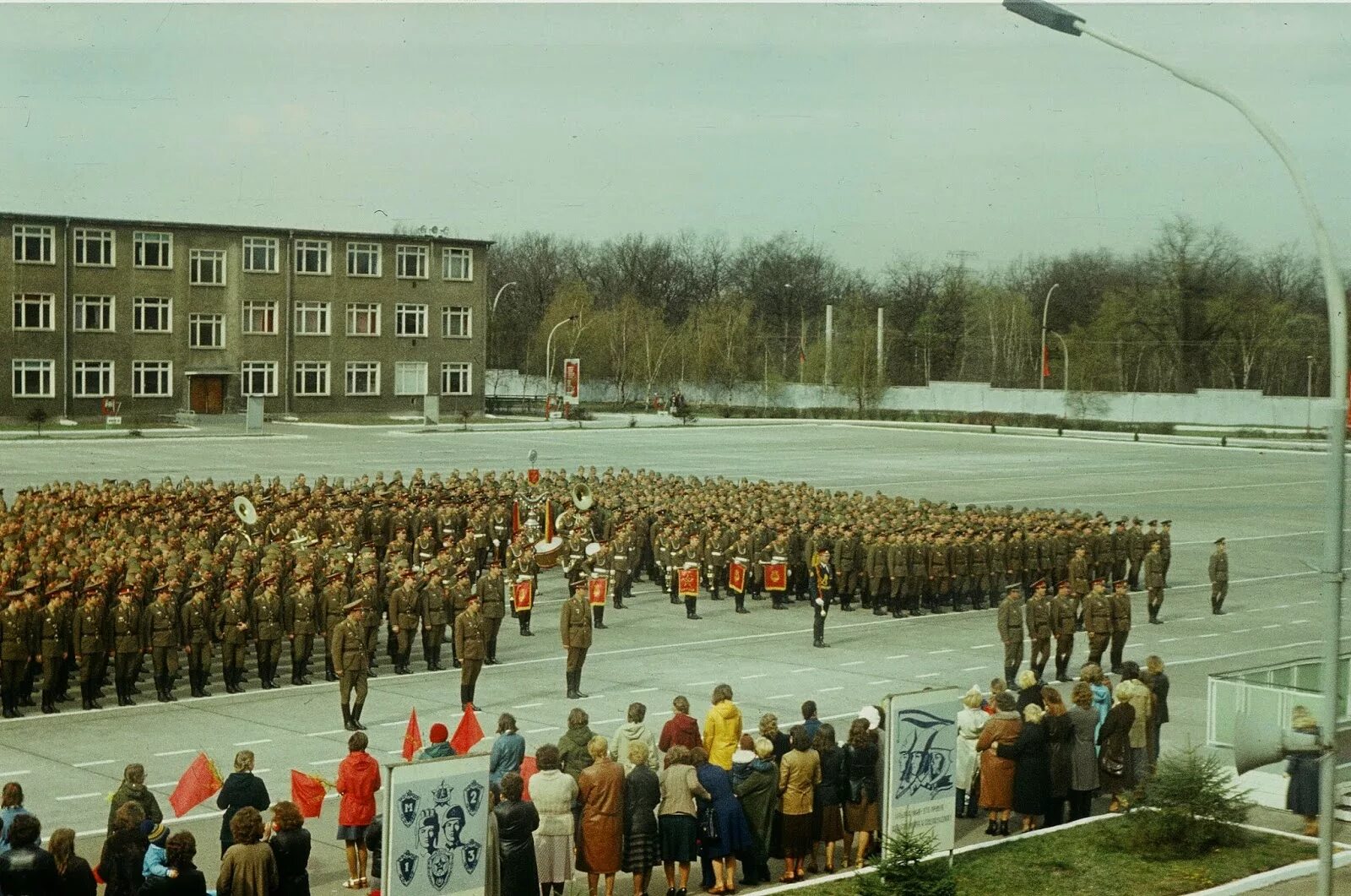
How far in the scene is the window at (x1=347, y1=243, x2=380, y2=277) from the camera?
8375cm

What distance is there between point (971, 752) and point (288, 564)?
39.5ft

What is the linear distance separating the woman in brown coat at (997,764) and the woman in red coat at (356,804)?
5417 mm

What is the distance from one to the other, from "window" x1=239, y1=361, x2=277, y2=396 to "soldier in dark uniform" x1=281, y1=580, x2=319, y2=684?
61.7m

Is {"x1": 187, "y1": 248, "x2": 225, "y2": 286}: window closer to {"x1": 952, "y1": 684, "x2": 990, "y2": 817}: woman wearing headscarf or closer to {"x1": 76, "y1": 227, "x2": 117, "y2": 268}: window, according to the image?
{"x1": 76, "y1": 227, "x2": 117, "y2": 268}: window

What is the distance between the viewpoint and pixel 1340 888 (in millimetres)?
11836

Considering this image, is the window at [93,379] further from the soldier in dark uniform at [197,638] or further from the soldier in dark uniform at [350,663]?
the soldier in dark uniform at [350,663]

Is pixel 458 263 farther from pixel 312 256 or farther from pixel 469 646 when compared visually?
pixel 469 646

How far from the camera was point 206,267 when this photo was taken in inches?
3093

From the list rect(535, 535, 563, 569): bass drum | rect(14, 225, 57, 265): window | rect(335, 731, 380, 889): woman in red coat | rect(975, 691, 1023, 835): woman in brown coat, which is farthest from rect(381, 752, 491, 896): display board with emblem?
rect(14, 225, 57, 265): window

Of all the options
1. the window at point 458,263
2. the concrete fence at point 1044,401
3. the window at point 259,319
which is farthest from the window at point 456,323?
the concrete fence at point 1044,401

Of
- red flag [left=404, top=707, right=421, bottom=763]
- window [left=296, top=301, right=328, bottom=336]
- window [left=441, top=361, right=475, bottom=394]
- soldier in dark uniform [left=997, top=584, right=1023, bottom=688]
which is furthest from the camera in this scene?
window [left=441, top=361, right=475, bottom=394]

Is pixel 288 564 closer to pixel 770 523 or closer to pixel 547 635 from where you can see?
pixel 547 635

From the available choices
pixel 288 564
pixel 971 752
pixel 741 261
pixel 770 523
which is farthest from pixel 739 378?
pixel 971 752

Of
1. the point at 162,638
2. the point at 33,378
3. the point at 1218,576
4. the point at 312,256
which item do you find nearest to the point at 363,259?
the point at 312,256
